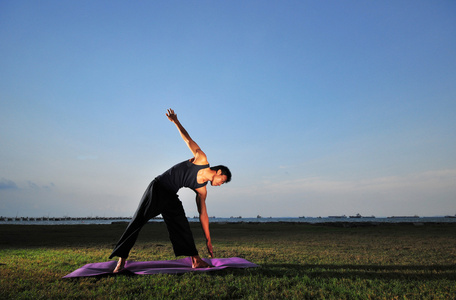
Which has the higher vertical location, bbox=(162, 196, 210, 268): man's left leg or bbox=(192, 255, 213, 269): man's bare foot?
bbox=(162, 196, 210, 268): man's left leg

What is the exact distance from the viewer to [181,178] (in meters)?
5.79

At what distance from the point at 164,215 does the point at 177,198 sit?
0.43m

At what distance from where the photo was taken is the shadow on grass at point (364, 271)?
521cm

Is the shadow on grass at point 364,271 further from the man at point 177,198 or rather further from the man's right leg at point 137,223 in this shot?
the man's right leg at point 137,223

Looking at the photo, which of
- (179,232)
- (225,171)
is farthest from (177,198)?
(225,171)

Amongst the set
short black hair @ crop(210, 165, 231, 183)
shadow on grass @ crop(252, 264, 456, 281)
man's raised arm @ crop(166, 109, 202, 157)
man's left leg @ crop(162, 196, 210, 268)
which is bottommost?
shadow on grass @ crop(252, 264, 456, 281)

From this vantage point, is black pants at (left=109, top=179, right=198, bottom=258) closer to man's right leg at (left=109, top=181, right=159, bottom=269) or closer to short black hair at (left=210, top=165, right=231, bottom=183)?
man's right leg at (left=109, top=181, right=159, bottom=269)

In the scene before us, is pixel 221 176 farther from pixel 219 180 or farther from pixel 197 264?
pixel 197 264

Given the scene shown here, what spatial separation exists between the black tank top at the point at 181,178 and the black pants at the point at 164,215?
5.0 inches

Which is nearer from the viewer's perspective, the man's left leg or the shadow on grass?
the shadow on grass

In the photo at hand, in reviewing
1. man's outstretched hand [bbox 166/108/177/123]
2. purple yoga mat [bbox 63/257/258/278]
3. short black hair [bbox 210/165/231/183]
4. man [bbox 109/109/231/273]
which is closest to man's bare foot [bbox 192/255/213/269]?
man [bbox 109/109/231/273]

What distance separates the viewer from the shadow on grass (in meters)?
5.21

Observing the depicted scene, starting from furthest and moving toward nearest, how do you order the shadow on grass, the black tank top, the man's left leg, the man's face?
the black tank top < the man's left leg < the man's face < the shadow on grass

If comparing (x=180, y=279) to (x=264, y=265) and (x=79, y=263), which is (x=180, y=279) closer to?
(x=264, y=265)
